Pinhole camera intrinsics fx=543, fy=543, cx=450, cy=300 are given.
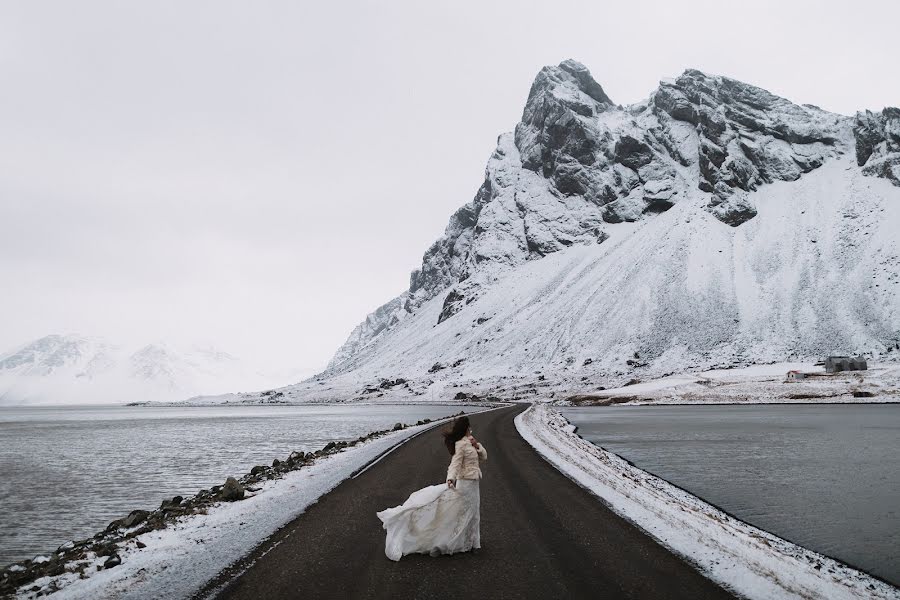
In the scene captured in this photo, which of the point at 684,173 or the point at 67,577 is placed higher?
the point at 684,173

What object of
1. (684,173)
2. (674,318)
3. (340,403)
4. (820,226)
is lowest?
(340,403)

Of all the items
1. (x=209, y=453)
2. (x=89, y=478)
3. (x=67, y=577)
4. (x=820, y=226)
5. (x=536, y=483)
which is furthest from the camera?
(x=820, y=226)

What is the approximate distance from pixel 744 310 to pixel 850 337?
2308cm

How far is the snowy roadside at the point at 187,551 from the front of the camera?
25.0ft

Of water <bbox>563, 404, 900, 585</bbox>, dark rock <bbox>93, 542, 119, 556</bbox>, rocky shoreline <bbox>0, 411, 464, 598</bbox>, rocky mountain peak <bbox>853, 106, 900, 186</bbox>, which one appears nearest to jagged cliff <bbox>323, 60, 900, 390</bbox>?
rocky mountain peak <bbox>853, 106, 900, 186</bbox>

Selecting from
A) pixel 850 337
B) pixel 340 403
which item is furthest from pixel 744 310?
pixel 340 403

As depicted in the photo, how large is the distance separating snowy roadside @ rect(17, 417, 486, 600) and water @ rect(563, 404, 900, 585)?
419 inches

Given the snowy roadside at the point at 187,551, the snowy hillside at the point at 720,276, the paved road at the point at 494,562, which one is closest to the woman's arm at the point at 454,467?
the paved road at the point at 494,562

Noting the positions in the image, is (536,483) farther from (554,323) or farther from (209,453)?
(554,323)

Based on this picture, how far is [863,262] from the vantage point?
120 meters

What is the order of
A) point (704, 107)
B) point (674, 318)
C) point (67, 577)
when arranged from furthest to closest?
1. point (704, 107)
2. point (674, 318)
3. point (67, 577)

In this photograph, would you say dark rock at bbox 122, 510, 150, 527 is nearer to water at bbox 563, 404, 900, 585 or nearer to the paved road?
the paved road

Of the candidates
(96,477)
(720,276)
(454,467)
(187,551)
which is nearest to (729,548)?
(454,467)

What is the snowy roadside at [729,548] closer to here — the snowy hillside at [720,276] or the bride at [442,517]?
the bride at [442,517]
